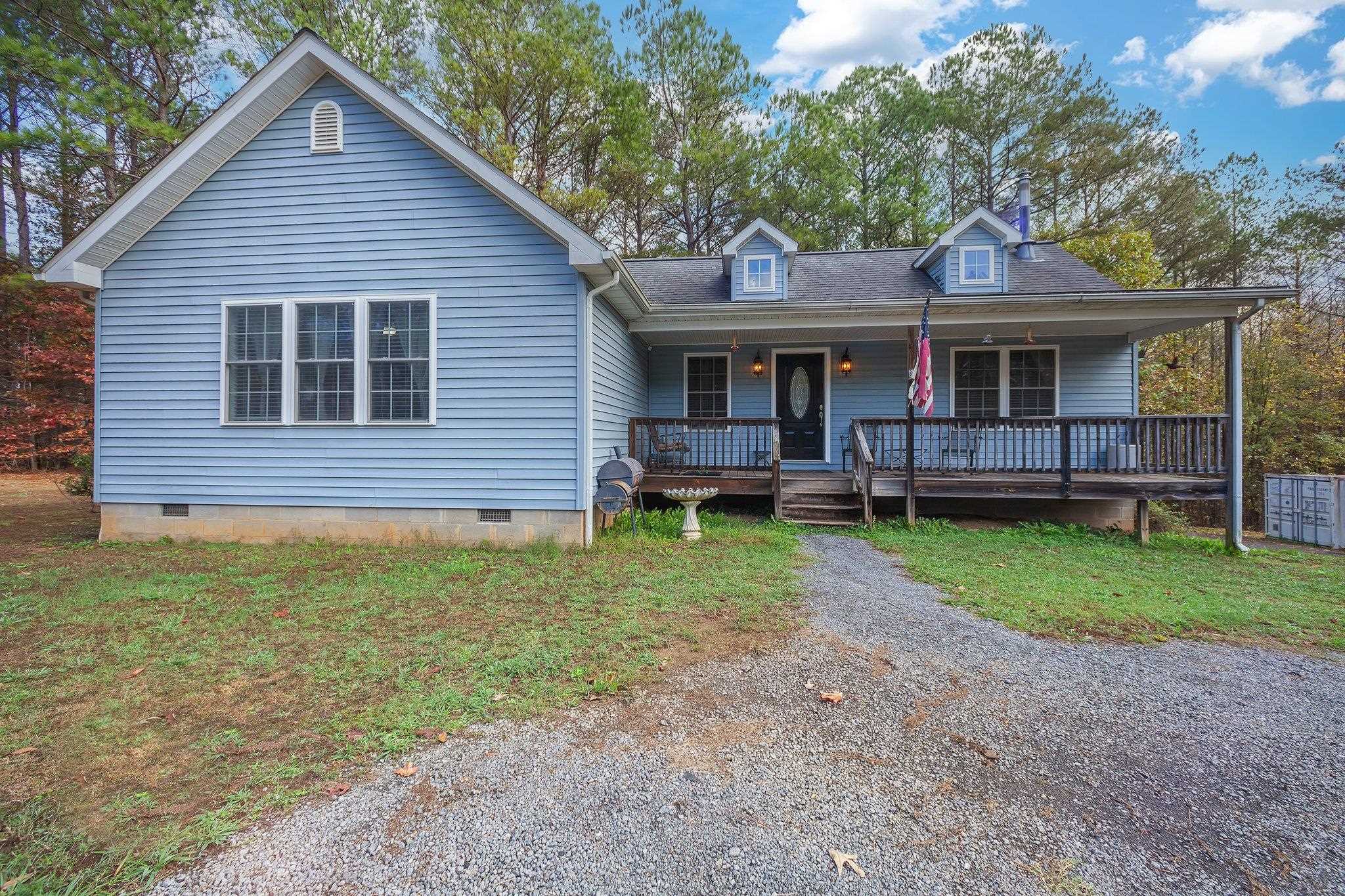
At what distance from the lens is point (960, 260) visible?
9.49m

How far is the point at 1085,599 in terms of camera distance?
187 inches

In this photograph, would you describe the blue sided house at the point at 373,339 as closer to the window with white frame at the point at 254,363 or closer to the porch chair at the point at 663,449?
the window with white frame at the point at 254,363

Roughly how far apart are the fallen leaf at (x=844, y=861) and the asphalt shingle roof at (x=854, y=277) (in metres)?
8.16

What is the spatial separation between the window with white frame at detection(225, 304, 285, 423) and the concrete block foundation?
1260 mm

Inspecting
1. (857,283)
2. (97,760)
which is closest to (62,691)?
(97,760)

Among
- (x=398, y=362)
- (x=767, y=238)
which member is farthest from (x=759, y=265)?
(x=398, y=362)

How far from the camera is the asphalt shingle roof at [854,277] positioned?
959 cm

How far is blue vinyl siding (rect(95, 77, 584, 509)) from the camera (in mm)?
6652

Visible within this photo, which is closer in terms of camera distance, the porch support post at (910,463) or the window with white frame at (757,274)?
the porch support post at (910,463)

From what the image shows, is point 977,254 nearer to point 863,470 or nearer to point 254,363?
point 863,470

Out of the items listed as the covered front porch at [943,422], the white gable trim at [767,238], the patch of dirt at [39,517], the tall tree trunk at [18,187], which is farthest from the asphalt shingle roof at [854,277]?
the tall tree trunk at [18,187]

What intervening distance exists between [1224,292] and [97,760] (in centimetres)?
1136

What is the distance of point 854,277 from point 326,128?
8.81 meters

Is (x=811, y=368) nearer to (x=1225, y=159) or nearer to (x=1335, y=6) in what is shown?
(x=1335, y=6)
